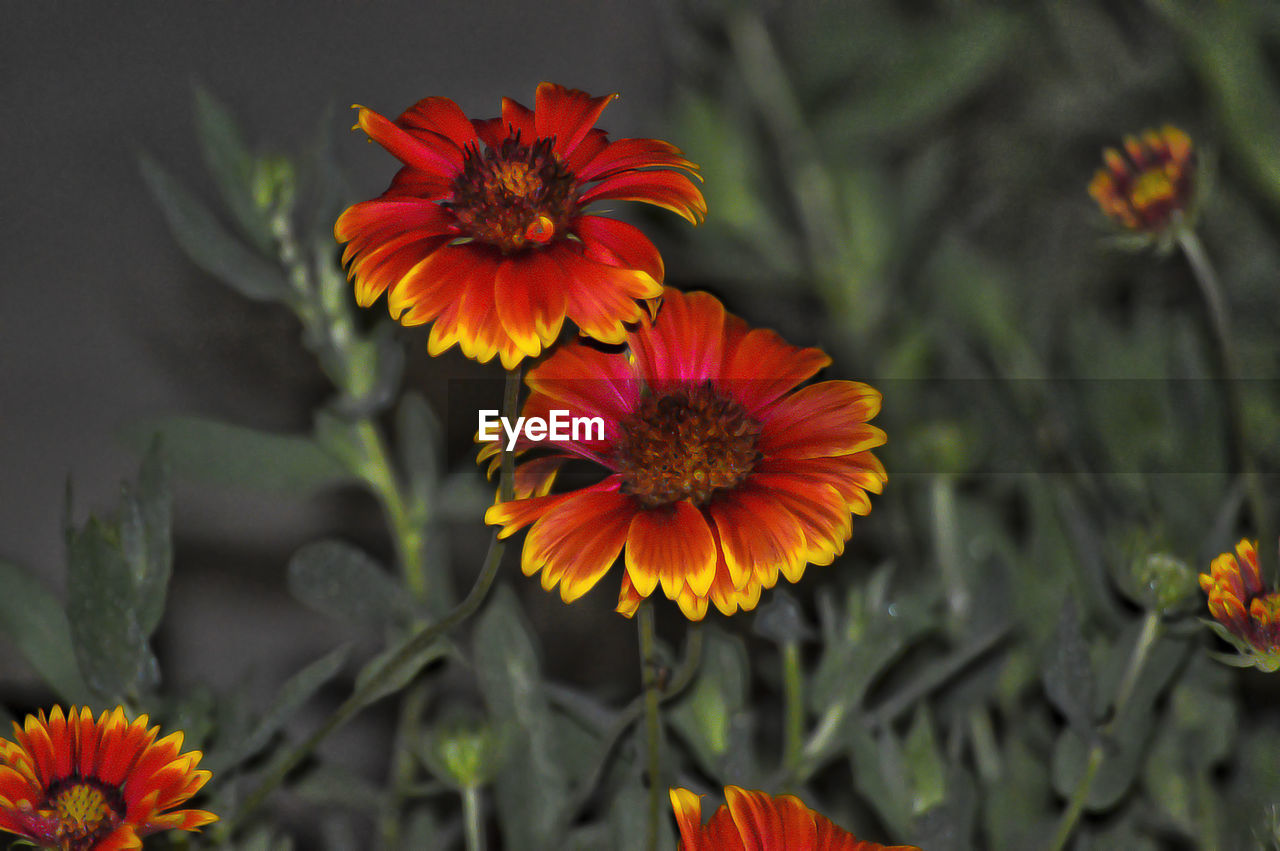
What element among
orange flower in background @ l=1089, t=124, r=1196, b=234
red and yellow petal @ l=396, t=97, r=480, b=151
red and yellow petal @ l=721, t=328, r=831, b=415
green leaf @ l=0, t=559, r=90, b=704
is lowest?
green leaf @ l=0, t=559, r=90, b=704

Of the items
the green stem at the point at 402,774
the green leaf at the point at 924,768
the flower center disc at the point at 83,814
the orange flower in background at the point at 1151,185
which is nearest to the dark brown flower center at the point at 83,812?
the flower center disc at the point at 83,814

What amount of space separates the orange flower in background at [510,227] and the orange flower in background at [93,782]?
0.39 feet

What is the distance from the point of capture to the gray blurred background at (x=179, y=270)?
0.40m

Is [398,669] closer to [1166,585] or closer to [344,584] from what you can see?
[344,584]

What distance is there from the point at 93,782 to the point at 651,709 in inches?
5.2

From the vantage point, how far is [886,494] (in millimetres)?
423

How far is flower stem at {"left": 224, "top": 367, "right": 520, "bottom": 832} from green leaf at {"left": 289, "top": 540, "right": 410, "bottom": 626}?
2.0 inches

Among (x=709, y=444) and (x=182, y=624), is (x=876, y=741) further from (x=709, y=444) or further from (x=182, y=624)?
(x=182, y=624)

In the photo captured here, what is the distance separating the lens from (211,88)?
41 centimetres

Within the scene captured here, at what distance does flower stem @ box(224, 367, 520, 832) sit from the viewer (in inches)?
8.5

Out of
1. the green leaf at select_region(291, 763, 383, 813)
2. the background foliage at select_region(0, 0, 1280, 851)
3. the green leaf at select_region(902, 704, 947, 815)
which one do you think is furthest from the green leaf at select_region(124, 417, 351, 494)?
the green leaf at select_region(902, 704, 947, 815)

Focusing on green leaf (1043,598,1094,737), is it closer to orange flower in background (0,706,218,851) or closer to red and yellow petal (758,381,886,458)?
red and yellow petal (758,381,886,458)

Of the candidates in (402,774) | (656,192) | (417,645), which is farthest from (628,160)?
(402,774)

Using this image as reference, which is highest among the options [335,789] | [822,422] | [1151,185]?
[1151,185]
